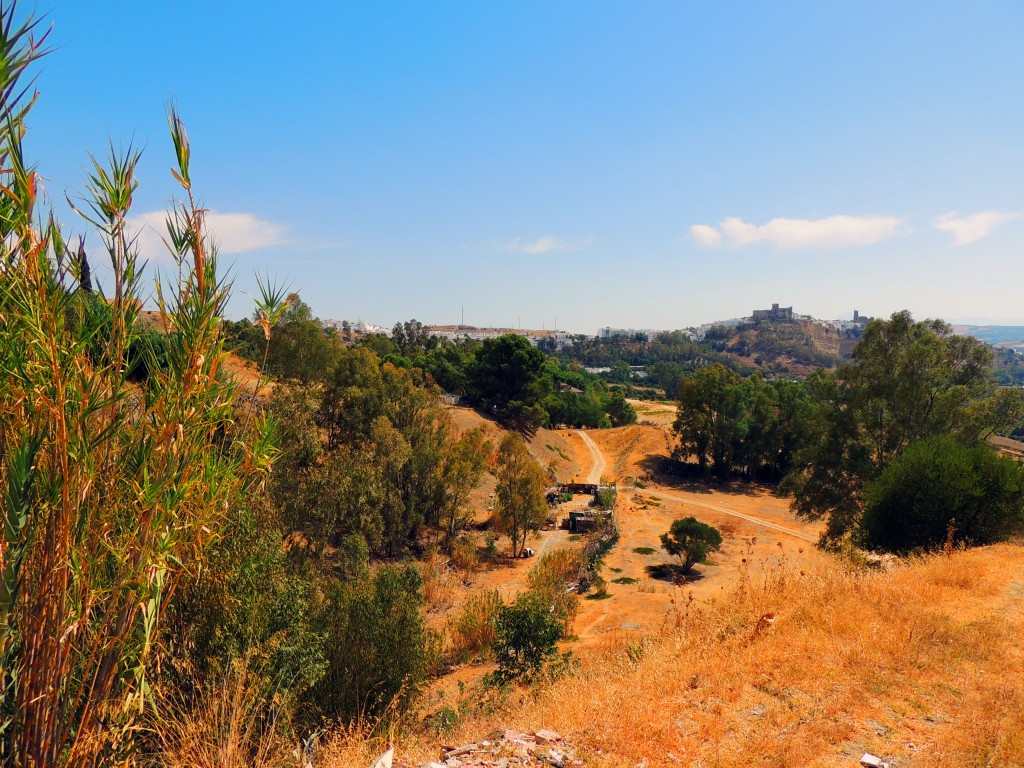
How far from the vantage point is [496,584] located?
22500 millimetres

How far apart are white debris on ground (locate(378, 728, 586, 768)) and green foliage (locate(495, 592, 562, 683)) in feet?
20.2

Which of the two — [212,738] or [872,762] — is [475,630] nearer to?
[212,738]

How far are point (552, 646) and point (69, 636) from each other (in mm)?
11065

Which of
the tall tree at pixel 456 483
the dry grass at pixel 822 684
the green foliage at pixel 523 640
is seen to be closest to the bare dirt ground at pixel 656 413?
the tall tree at pixel 456 483

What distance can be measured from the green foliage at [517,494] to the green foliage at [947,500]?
47.1 feet

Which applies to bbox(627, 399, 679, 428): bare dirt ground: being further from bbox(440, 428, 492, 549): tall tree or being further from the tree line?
bbox(440, 428, 492, 549): tall tree

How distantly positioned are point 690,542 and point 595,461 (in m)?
25.5

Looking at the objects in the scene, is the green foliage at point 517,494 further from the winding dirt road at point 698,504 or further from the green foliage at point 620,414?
the green foliage at point 620,414

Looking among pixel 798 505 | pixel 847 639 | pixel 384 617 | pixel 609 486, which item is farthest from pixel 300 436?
pixel 609 486

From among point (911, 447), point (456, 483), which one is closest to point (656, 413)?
point (456, 483)

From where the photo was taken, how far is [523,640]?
12812 mm

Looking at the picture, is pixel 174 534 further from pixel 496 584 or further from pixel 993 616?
pixel 496 584

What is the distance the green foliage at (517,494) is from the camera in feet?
86.8

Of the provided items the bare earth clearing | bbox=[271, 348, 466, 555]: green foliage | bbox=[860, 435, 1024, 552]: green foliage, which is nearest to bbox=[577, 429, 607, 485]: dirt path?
bbox=[271, 348, 466, 555]: green foliage
